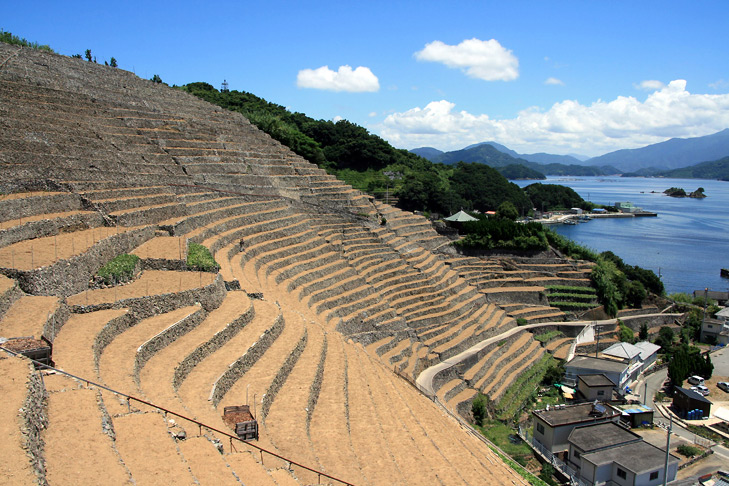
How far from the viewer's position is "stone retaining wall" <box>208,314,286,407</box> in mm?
10541

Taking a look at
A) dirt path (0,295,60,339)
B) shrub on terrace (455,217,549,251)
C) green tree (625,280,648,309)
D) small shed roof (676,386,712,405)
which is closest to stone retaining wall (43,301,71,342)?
dirt path (0,295,60,339)

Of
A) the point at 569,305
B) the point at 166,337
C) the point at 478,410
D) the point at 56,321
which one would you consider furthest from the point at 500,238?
the point at 56,321

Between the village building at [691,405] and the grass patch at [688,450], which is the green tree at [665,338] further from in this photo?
the grass patch at [688,450]

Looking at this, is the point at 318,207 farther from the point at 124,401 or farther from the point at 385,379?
the point at 124,401

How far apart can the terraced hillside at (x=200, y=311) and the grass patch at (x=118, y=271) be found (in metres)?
0.24

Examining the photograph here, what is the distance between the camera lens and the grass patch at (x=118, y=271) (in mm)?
14047

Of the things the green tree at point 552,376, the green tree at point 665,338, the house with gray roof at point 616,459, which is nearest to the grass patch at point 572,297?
the green tree at point 665,338

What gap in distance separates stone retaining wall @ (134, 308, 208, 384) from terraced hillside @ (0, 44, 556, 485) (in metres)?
0.04

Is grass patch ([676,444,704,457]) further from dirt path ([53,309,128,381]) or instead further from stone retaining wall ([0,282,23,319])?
stone retaining wall ([0,282,23,319])

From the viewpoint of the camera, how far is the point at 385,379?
1560 cm

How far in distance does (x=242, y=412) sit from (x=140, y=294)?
5168 millimetres

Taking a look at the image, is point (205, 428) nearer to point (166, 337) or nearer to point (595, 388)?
point (166, 337)

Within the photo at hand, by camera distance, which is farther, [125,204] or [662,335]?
[662,335]

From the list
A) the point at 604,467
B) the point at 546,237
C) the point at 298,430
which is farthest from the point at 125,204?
the point at 546,237
